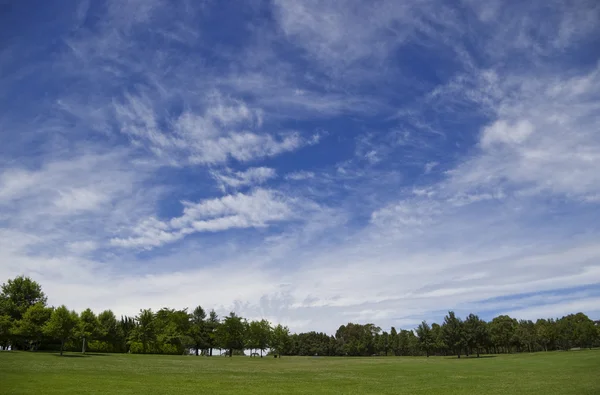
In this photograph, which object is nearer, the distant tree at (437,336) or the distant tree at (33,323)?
the distant tree at (33,323)

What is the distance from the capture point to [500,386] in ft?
119

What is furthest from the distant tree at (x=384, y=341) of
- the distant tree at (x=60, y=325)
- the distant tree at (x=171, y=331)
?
the distant tree at (x=60, y=325)

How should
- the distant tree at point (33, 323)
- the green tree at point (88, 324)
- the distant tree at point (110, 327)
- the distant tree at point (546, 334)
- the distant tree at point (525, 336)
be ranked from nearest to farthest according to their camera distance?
1. the distant tree at point (33, 323)
2. the green tree at point (88, 324)
3. the distant tree at point (110, 327)
4. the distant tree at point (546, 334)
5. the distant tree at point (525, 336)

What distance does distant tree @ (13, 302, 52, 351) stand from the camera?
257 ft

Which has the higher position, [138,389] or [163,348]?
[138,389]

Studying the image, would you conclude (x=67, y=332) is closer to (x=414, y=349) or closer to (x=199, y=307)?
(x=199, y=307)

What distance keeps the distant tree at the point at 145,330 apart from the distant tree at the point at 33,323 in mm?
33657

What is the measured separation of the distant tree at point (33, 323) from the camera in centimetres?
7844

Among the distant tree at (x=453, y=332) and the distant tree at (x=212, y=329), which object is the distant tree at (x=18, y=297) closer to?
the distant tree at (x=212, y=329)

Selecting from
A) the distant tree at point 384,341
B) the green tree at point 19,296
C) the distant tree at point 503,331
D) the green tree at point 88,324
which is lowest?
the distant tree at point 384,341

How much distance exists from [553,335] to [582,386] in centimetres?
15104

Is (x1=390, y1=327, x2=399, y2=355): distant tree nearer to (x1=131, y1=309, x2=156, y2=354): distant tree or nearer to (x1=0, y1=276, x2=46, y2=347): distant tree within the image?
(x1=131, y1=309, x2=156, y2=354): distant tree

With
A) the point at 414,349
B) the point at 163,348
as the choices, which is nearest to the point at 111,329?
the point at 163,348

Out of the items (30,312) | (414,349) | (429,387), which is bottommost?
(414,349)
